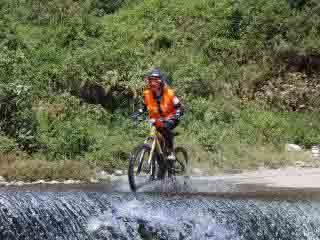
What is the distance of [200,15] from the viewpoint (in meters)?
25.3

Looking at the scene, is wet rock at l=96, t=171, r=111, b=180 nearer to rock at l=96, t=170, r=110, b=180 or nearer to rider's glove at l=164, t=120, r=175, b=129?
rock at l=96, t=170, r=110, b=180

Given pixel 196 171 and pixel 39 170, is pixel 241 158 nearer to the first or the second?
pixel 196 171

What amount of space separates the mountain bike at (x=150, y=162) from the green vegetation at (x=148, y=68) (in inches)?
149

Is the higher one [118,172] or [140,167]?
[140,167]

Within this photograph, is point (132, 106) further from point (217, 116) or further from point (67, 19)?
point (67, 19)

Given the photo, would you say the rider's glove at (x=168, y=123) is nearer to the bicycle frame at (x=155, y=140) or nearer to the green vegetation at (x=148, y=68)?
the bicycle frame at (x=155, y=140)

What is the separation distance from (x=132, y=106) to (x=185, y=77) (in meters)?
2.40

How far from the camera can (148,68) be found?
22.1m

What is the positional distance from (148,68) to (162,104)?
34.9 ft

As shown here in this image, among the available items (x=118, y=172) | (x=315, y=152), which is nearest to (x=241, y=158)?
(x=315, y=152)

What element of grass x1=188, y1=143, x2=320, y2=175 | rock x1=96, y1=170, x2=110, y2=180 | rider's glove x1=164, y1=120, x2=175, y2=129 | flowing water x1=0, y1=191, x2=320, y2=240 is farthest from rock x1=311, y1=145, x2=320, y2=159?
flowing water x1=0, y1=191, x2=320, y2=240

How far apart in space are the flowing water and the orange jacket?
1587 millimetres

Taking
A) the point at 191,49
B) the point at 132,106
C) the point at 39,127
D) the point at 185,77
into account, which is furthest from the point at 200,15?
the point at 39,127

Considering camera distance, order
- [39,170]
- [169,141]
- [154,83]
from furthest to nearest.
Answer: [39,170] < [169,141] < [154,83]
